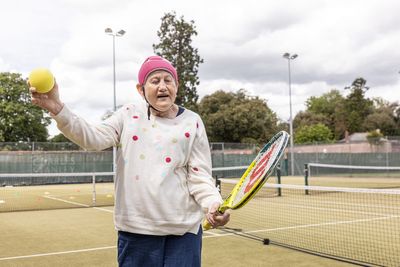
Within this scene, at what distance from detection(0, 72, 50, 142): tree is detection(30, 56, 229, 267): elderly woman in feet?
180

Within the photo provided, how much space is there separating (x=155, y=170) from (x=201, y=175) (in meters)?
0.27

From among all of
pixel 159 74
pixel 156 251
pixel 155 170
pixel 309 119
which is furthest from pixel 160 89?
pixel 309 119

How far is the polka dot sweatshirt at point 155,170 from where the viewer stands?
2674mm

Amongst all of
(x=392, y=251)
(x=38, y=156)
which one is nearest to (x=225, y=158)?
(x=38, y=156)

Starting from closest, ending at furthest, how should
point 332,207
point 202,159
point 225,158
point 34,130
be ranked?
point 202,159
point 332,207
point 225,158
point 34,130

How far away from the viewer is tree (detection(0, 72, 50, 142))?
181ft

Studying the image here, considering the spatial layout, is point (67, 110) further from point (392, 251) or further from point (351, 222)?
point (351, 222)

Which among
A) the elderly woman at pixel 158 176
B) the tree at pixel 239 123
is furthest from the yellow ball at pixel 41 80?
the tree at pixel 239 123

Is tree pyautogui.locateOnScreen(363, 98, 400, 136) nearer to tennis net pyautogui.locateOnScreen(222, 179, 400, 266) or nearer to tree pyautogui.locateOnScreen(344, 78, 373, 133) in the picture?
tree pyautogui.locateOnScreen(344, 78, 373, 133)

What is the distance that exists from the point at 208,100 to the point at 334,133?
34.8m

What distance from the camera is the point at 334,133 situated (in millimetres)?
88625

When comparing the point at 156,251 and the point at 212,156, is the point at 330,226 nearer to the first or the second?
the point at 156,251

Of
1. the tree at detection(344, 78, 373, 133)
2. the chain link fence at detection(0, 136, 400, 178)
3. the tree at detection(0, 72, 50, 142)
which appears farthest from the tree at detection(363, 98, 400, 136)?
the tree at detection(0, 72, 50, 142)

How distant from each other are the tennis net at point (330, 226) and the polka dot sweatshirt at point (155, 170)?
4.57 m
